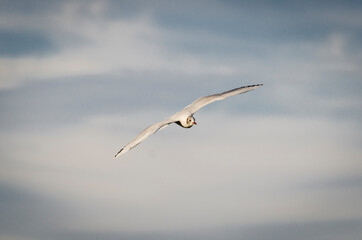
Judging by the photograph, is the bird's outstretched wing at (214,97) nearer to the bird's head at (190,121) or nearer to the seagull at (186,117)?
the seagull at (186,117)

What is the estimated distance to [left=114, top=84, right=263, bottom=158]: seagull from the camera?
60844mm

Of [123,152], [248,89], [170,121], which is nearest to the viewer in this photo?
[123,152]

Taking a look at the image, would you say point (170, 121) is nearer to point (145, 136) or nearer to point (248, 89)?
point (145, 136)

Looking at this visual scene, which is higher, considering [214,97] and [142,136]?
[214,97]

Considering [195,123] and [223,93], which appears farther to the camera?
[223,93]

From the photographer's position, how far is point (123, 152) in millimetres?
59812

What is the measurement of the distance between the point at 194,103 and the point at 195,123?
620 cm

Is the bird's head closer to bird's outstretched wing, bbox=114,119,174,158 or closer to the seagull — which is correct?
the seagull

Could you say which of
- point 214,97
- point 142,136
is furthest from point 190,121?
point 142,136

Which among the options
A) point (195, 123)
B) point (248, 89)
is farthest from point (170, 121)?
point (248, 89)

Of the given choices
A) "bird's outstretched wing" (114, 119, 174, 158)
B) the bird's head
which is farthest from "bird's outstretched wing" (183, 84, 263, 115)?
"bird's outstretched wing" (114, 119, 174, 158)

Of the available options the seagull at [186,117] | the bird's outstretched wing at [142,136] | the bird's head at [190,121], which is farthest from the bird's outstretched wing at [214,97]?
the bird's outstretched wing at [142,136]

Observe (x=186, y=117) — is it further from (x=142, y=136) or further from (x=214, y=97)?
(x=142, y=136)

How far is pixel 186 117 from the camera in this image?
6838 centimetres
